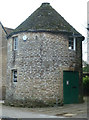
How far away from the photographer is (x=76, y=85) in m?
20.2

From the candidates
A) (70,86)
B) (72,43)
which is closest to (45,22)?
(72,43)

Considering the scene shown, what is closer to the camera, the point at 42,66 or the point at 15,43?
the point at 42,66

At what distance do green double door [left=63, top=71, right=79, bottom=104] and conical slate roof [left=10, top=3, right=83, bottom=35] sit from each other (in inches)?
136

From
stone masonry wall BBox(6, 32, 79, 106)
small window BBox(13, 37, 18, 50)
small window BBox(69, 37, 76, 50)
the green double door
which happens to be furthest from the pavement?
small window BBox(13, 37, 18, 50)

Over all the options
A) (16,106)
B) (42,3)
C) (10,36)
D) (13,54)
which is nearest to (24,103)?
(16,106)

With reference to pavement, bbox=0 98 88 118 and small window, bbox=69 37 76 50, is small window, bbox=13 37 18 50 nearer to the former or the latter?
small window, bbox=69 37 76 50

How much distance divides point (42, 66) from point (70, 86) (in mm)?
2843

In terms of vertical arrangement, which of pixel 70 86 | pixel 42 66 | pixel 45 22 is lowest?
pixel 70 86

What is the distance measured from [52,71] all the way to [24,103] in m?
3.18

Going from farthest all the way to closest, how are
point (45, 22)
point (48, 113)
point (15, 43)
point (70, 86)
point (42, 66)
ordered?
point (15, 43) → point (45, 22) → point (70, 86) → point (42, 66) → point (48, 113)

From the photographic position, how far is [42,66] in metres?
18.9

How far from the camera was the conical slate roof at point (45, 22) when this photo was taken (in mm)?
19531

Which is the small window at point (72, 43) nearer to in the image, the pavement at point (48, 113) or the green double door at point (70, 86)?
the green double door at point (70, 86)

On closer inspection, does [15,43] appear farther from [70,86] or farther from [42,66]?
[70,86]
